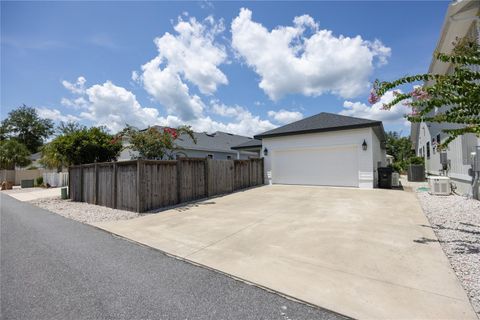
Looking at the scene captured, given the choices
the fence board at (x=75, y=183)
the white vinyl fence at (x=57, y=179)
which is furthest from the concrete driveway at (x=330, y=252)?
the white vinyl fence at (x=57, y=179)

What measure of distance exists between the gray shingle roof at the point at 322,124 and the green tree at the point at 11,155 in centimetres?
3024

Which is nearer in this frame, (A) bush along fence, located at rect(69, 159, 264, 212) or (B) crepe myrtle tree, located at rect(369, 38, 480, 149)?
(B) crepe myrtle tree, located at rect(369, 38, 480, 149)

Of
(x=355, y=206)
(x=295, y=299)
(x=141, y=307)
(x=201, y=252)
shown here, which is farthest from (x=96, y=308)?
(x=355, y=206)

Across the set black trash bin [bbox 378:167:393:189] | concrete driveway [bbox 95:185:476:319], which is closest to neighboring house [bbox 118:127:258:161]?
black trash bin [bbox 378:167:393:189]

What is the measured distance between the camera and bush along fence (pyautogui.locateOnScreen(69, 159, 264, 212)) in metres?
7.56

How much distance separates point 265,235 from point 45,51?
10423mm

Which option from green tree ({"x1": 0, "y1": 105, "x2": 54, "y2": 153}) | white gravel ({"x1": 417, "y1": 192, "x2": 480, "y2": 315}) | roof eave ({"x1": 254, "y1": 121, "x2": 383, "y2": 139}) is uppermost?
green tree ({"x1": 0, "y1": 105, "x2": 54, "y2": 153})

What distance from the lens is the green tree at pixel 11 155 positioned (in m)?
26.1

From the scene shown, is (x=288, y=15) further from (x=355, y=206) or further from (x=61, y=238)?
(x=61, y=238)

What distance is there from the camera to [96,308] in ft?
7.88

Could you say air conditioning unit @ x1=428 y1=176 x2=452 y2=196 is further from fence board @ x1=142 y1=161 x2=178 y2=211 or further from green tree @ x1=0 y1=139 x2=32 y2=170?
green tree @ x1=0 y1=139 x2=32 y2=170

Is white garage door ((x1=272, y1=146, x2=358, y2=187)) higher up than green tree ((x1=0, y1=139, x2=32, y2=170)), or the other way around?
green tree ((x1=0, y1=139, x2=32, y2=170))

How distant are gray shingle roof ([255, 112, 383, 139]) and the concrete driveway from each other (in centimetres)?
587

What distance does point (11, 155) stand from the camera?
2642 cm
